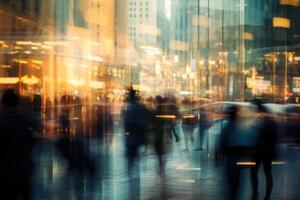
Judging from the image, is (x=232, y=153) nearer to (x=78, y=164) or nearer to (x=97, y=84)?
(x=78, y=164)

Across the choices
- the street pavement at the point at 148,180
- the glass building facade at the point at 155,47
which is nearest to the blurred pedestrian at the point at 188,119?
the glass building facade at the point at 155,47

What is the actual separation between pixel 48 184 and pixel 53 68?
18.1ft

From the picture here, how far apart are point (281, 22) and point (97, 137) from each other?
1782 centimetres

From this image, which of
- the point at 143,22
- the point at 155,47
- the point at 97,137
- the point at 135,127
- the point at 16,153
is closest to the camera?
the point at 16,153

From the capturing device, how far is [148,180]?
9539 millimetres

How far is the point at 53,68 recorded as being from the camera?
46.1 ft

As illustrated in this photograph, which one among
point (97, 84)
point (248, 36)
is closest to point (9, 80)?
point (97, 84)

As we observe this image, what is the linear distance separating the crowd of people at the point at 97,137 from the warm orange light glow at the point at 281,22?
562 inches

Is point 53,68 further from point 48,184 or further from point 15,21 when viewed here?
point 48,184

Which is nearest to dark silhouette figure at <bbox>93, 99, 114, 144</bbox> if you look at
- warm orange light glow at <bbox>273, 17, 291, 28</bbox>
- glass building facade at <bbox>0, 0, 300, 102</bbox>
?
glass building facade at <bbox>0, 0, 300, 102</bbox>

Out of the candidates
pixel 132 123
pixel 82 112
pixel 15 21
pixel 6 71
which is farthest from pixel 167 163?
pixel 82 112

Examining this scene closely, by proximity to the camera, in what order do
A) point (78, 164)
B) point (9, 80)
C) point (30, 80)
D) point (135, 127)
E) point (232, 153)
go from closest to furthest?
point (232, 153)
point (135, 127)
point (78, 164)
point (9, 80)
point (30, 80)

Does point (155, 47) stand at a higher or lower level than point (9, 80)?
higher

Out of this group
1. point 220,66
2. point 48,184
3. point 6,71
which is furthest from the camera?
point 220,66
